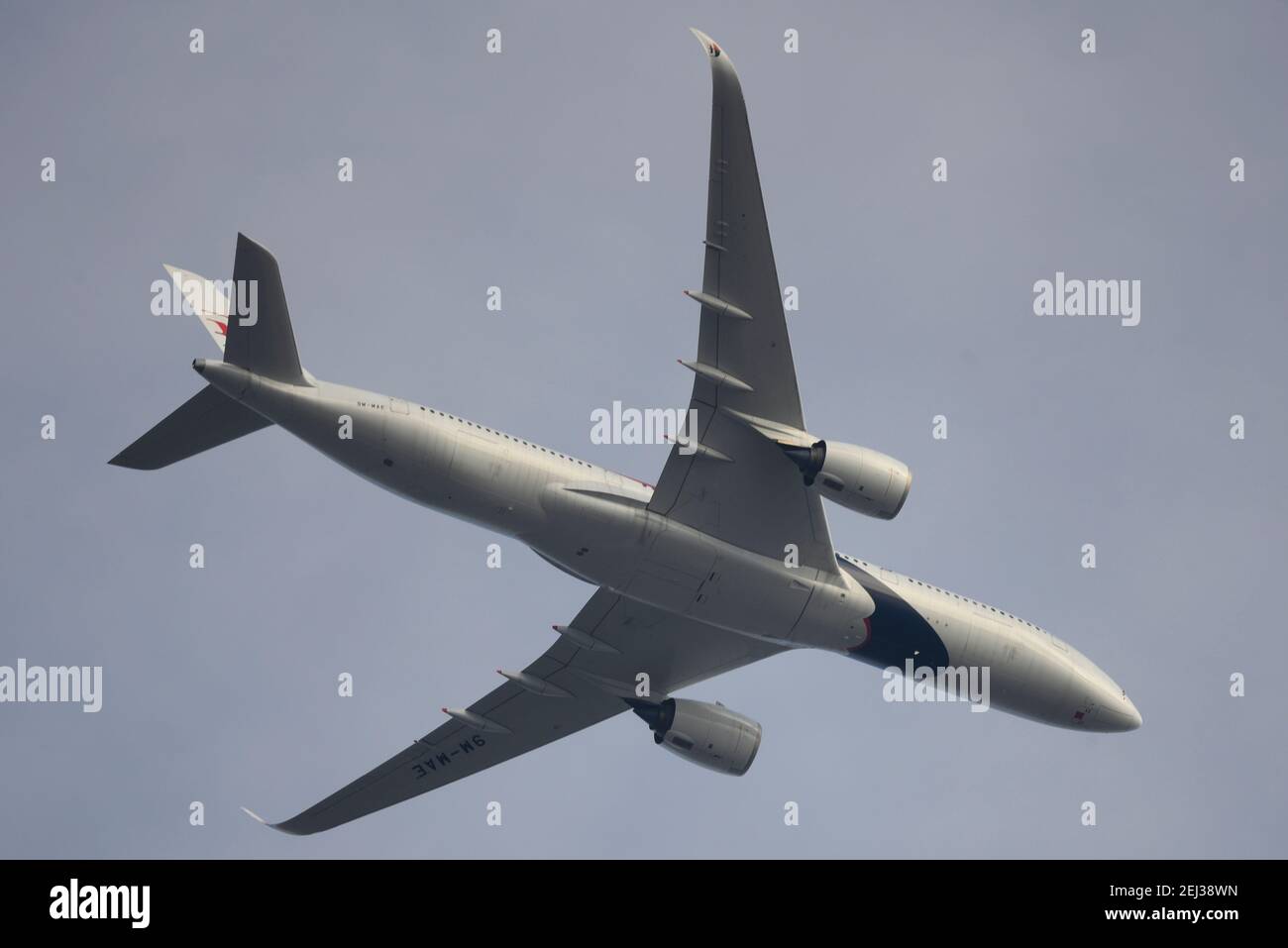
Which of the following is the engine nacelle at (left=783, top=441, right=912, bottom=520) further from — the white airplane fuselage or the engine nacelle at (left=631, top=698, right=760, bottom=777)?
the engine nacelle at (left=631, top=698, right=760, bottom=777)

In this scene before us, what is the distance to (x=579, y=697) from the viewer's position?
1827 inches

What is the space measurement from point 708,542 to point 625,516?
242 centimetres

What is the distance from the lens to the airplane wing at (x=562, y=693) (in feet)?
144

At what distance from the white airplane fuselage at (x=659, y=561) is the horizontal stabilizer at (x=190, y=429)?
55.3 inches

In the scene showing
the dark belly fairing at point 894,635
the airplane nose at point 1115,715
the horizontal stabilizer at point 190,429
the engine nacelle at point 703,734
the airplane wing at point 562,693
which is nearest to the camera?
the horizontal stabilizer at point 190,429

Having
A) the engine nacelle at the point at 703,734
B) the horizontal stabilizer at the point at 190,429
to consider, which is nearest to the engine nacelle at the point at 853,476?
the engine nacelle at the point at 703,734

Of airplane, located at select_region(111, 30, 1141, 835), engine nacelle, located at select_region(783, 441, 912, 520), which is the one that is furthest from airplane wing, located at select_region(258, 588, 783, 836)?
engine nacelle, located at select_region(783, 441, 912, 520)

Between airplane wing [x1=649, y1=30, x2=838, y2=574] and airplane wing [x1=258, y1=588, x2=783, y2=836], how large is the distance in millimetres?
4891

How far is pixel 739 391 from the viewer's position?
123ft

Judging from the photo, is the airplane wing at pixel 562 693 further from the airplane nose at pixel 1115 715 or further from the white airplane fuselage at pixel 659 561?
the airplane nose at pixel 1115 715

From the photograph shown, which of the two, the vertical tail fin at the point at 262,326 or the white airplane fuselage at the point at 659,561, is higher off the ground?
the vertical tail fin at the point at 262,326

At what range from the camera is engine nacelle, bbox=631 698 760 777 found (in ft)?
146

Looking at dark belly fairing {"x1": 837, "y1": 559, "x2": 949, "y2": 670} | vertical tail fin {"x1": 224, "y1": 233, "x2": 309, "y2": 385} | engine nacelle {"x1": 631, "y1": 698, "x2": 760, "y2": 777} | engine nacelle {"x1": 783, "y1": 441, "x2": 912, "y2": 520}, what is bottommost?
engine nacelle {"x1": 631, "y1": 698, "x2": 760, "y2": 777}

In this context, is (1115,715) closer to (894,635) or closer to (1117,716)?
(1117,716)
